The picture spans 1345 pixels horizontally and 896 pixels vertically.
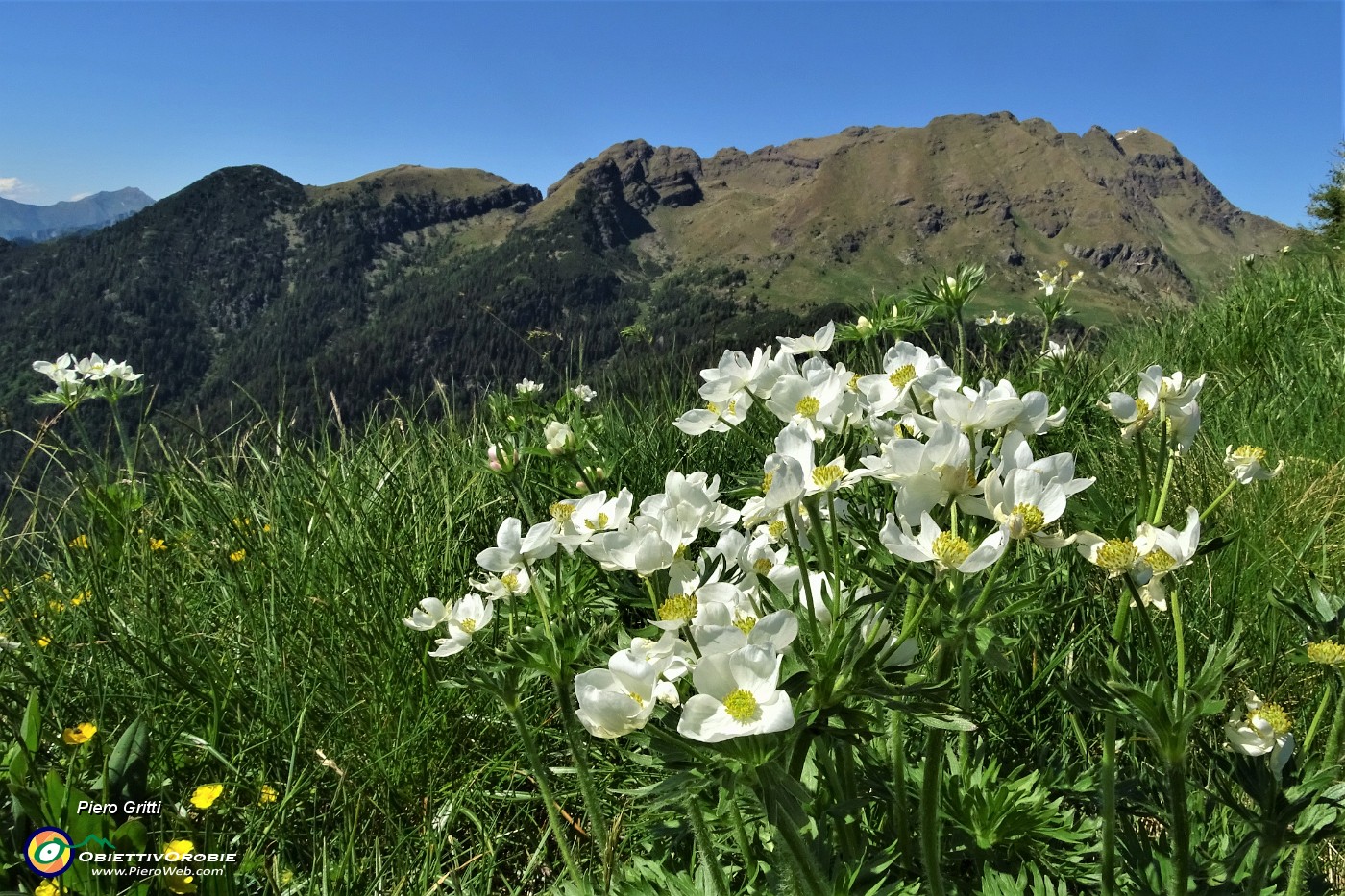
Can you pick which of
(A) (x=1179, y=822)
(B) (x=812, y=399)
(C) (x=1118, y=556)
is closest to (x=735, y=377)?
(B) (x=812, y=399)

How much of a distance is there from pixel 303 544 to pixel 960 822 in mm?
2452

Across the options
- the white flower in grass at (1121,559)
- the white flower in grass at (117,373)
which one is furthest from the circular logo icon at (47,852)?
the white flower in grass at (117,373)

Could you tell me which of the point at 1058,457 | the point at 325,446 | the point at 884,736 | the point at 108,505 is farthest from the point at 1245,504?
the point at 108,505

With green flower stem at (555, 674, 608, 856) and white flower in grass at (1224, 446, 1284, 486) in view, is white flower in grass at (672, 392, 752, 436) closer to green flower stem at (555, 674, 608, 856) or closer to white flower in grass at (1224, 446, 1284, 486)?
green flower stem at (555, 674, 608, 856)

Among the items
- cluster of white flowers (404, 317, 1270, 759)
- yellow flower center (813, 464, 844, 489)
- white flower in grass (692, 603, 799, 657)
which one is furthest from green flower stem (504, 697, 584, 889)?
yellow flower center (813, 464, 844, 489)

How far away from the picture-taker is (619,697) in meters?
1.04

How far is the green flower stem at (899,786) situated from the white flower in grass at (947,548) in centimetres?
29

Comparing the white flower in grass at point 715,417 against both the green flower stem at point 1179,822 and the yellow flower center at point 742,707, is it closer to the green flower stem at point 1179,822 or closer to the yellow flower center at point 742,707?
the yellow flower center at point 742,707

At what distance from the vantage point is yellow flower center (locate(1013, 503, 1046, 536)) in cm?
111

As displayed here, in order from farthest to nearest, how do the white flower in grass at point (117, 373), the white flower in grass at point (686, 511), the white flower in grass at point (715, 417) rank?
1. the white flower in grass at point (117, 373)
2. the white flower in grass at point (715, 417)
3. the white flower in grass at point (686, 511)

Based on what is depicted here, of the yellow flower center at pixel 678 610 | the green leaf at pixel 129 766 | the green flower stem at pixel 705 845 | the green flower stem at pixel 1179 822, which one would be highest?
the yellow flower center at pixel 678 610

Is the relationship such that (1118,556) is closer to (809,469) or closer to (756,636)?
(809,469)

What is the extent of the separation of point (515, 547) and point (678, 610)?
0.48 meters

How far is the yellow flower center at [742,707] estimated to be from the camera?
0.95 metres
